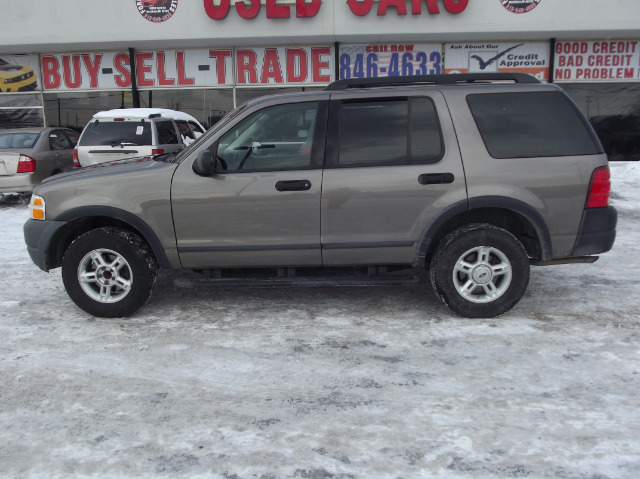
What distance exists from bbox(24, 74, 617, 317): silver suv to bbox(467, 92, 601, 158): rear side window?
11 mm

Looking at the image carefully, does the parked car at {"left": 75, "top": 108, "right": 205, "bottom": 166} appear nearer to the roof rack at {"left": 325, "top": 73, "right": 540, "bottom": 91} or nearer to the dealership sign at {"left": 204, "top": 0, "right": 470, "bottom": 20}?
the dealership sign at {"left": 204, "top": 0, "right": 470, "bottom": 20}

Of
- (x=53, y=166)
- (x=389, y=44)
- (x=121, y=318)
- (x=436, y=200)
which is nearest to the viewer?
(x=436, y=200)

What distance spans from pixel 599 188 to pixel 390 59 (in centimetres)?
1104

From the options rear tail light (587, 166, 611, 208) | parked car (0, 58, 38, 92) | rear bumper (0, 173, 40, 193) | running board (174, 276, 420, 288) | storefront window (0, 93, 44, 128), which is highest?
parked car (0, 58, 38, 92)

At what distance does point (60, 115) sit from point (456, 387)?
15.3m

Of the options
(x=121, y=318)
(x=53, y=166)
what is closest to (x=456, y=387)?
(x=121, y=318)

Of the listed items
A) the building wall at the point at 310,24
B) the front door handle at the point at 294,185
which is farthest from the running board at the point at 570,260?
the building wall at the point at 310,24

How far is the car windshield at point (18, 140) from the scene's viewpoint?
33.8 feet

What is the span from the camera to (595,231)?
166 inches

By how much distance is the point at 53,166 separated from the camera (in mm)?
10523

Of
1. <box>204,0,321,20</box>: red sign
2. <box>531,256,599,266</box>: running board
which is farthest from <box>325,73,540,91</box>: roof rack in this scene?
<box>204,0,321,20</box>: red sign

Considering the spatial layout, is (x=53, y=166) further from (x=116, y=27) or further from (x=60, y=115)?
(x=60, y=115)

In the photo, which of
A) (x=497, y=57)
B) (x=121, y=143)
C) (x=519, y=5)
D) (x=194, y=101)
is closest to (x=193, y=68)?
(x=194, y=101)

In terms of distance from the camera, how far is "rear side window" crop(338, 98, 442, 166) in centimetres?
423
